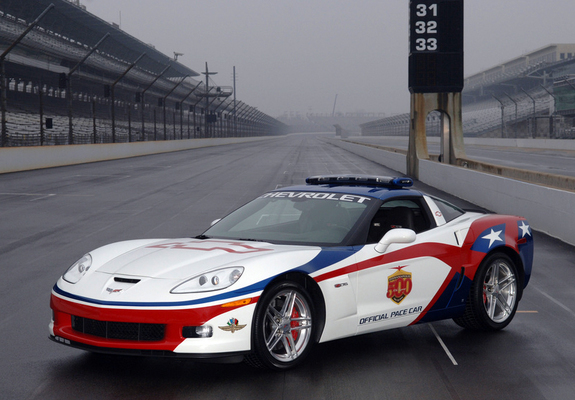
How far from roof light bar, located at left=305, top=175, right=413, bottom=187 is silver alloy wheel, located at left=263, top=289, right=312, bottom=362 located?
6.06 feet

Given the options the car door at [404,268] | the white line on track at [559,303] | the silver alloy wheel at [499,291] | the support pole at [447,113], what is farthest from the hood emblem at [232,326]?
the support pole at [447,113]

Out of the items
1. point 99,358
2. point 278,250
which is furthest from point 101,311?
point 278,250

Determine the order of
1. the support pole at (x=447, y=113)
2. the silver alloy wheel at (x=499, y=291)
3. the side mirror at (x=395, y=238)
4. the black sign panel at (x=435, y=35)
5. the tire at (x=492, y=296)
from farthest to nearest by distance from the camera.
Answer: the support pole at (x=447, y=113) → the black sign panel at (x=435, y=35) → the silver alloy wheel at (x=499, y=291) → the tire at (x=492, y=296) → the side mirror at (x=395, y=238)

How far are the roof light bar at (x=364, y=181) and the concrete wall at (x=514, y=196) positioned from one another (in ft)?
21.2

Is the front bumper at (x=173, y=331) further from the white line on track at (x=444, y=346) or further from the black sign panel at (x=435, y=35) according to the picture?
the black sign panel at (x=435, y=35)

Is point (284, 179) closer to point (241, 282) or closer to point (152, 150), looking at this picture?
point (241, 282)

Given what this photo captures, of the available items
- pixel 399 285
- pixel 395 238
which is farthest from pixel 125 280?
pixel 399 285

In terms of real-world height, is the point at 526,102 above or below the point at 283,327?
above

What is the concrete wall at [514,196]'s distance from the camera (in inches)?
480

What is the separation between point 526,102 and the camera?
98000 mm

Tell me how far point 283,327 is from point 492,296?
7.48ft

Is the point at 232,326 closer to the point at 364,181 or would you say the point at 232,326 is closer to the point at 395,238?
the point at 395,238

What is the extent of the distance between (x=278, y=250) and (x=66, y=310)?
1484 millimetres

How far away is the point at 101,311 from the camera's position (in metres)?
4.55
